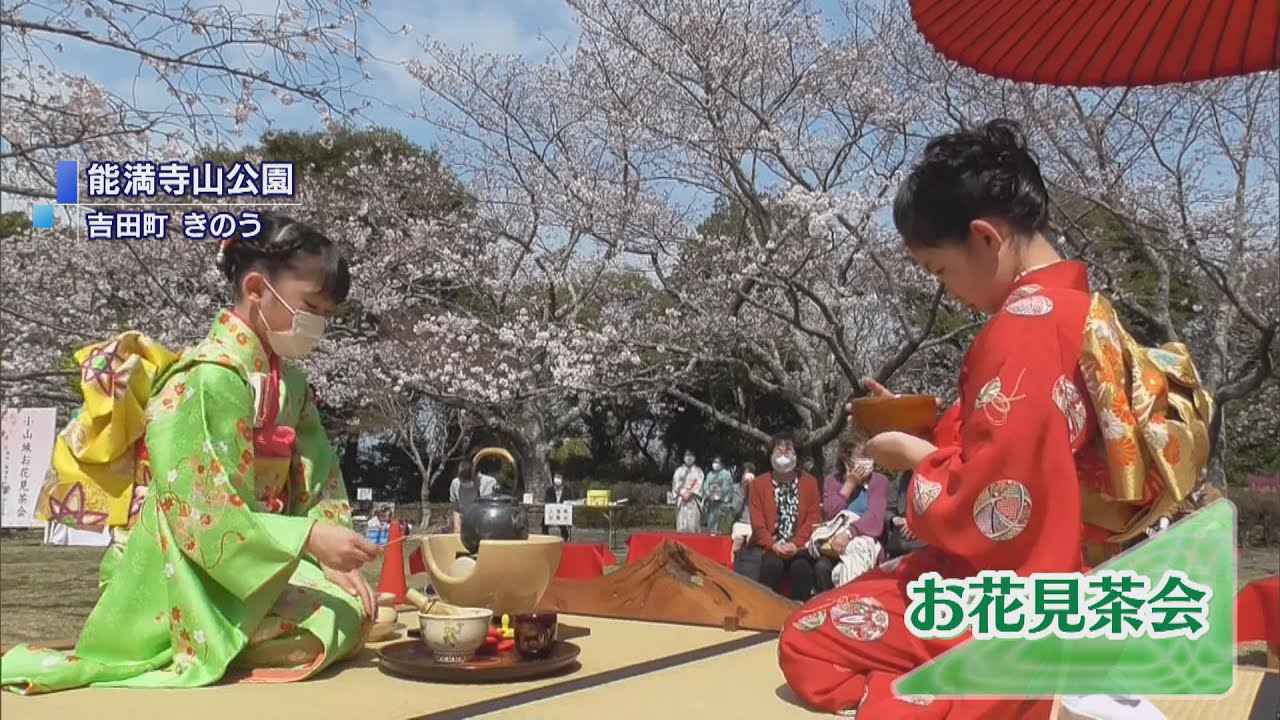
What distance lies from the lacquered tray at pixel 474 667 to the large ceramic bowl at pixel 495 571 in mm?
131

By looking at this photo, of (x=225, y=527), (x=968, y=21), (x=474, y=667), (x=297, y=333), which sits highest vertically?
(x=968, y=21)

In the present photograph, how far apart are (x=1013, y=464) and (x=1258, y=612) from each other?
77cm

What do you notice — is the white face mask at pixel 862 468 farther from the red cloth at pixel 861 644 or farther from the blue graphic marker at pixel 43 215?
the blue graphic marker at pixel 43 215

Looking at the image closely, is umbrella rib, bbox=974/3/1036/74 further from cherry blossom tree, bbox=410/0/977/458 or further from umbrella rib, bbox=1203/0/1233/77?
cherry blossom tree, bbox=410/0/977/458

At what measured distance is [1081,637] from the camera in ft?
4.34

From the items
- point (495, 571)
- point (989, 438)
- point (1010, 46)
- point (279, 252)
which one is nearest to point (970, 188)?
point (1010, 46)

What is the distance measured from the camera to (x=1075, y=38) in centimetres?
176

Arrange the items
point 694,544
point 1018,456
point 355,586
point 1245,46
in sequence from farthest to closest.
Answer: point 694,544, point 355,586, point 1245,46, point 1018,456

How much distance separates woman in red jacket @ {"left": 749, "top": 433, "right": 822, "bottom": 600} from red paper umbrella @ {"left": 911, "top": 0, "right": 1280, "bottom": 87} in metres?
3.49

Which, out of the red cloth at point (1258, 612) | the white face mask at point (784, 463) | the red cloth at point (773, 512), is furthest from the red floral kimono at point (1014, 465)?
the white face mask at point (784, 463)

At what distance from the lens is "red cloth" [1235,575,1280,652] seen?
5.17 ft

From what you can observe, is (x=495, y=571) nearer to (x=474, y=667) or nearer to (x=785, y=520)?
(x=474, y=667)

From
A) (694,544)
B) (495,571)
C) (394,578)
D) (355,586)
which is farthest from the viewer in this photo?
(694,544)

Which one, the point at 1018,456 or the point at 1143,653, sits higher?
the point at 1018,456
